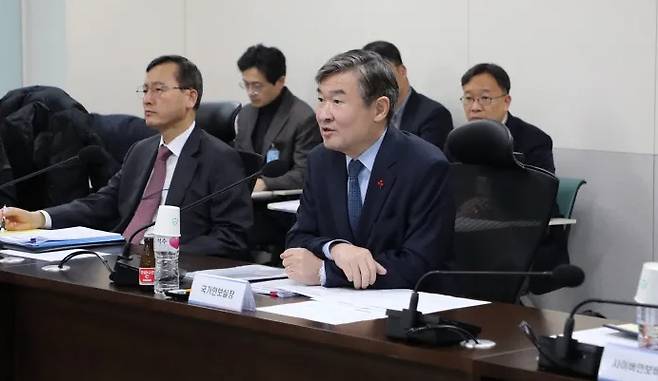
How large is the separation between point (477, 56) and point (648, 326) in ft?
12.2

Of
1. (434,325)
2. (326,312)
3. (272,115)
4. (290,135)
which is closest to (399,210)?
(326,312)

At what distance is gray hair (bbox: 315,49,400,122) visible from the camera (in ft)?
9.93

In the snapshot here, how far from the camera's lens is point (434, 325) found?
2137 mm

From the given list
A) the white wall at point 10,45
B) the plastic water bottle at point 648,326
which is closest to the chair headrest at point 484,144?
the plastic water bottle at point 648,326

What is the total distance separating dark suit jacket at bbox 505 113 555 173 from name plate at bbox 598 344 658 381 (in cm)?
308

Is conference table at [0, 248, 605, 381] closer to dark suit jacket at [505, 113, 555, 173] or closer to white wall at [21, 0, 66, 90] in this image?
dark suit jacket at [505, 113, 555, 173]

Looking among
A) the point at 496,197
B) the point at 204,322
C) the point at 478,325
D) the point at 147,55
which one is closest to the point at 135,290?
the point at 204,322

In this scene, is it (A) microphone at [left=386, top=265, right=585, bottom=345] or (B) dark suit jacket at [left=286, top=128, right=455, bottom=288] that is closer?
(A) microphone at [left=386, top=265, right=585, bottom=345]

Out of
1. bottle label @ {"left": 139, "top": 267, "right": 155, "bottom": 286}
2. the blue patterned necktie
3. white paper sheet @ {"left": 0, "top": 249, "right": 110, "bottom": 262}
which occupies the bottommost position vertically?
white paper sheet @ {"left": 0, "top": 249, "right": 110, "bottom": 262}

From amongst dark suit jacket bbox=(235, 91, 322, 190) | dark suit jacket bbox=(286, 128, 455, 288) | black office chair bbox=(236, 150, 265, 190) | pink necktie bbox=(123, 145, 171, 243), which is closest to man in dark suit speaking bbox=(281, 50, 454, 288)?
dark suit jacket bbox=(286, 128, 455, 288)

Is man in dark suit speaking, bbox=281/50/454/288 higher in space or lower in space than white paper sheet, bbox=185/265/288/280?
higher

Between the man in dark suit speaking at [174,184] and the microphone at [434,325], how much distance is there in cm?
149

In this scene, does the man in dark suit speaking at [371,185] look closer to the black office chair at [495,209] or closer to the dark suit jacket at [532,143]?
the black office chair at [495,209]

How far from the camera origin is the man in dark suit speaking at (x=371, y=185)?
291cm
